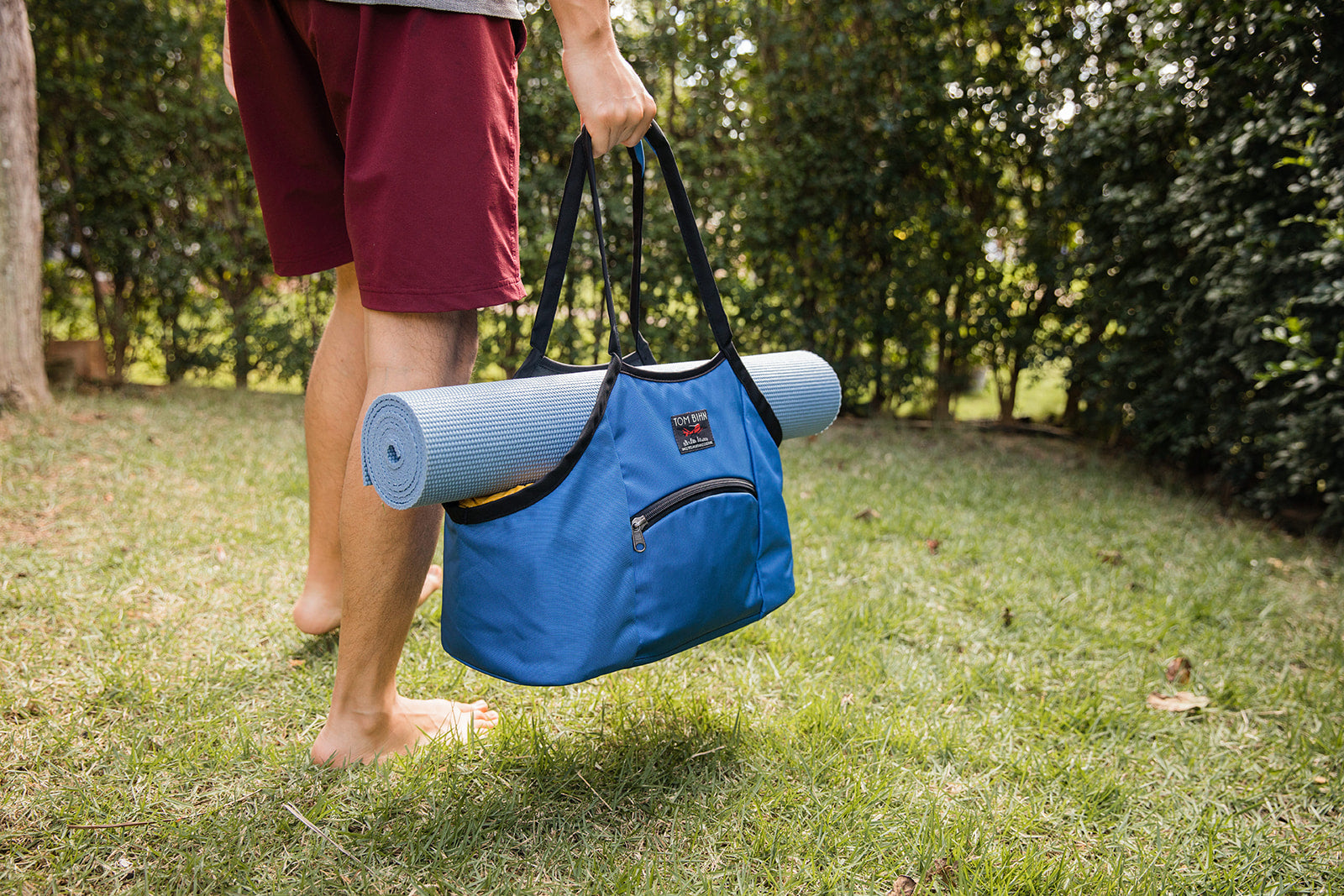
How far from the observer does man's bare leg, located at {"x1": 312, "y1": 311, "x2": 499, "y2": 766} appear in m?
1.31

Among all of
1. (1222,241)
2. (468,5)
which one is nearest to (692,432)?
(468,5)

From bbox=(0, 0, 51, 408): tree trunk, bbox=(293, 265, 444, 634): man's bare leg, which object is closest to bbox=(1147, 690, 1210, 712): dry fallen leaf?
bbox=(293, 265, 444, 634): man's bare leg

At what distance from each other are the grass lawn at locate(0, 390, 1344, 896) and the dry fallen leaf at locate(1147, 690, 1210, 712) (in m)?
0.03

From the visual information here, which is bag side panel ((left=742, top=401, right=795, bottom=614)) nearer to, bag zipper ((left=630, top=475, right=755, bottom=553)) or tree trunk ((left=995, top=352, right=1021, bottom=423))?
bag zipper ((left=630, top=475, right=755, bottom=553))

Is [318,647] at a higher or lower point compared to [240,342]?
lower

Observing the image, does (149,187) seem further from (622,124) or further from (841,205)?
(622,124)

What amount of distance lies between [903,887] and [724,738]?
42 cm

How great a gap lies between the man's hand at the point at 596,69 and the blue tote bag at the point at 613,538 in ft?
0.19

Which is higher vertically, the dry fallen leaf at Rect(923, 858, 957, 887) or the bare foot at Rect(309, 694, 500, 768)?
the bare foot at Rect(309, 694, 500, 768)

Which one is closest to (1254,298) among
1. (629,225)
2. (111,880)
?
(629,225)

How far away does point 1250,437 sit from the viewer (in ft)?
11.4

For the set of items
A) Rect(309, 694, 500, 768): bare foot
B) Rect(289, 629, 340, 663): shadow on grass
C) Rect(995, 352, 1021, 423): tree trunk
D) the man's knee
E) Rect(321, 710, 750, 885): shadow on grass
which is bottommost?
Rect(321, 710, 750, 885): shadow on grass

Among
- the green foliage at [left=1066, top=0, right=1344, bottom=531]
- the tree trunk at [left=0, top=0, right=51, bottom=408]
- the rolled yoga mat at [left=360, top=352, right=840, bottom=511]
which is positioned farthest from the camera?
the tree trunk at [left=0, top=0, right=51, bottom=408]

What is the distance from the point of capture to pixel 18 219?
3758 millimetres
